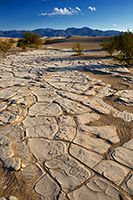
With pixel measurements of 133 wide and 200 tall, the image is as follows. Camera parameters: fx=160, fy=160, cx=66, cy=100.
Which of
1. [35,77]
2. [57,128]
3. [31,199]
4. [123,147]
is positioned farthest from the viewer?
[35,77]

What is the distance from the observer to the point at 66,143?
2.16 m

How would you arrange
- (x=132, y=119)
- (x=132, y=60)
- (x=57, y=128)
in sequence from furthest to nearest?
(x=132, y=60), (x=132, y=119), (x=57, y=128)

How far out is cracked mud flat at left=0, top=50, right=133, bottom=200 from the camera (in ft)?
5.13

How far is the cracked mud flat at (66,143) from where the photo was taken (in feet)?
5.13

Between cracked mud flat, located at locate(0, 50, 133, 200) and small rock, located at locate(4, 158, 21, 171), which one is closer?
cracked mud flat, located at locate(0, 50, 133, 200)

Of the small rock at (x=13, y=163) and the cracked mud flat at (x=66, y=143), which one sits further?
the small rock at (x=13, y=163)

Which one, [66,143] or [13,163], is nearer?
[13,163]

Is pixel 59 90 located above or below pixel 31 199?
above

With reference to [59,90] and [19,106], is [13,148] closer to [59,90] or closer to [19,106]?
[19,106]

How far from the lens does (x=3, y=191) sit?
1.56m

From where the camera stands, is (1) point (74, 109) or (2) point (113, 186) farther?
(1) point (74, 109)

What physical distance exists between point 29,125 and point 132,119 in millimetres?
1739

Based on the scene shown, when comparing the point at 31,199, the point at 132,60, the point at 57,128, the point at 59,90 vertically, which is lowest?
the point at 31,199

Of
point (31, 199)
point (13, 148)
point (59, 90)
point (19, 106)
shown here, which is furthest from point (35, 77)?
point (31, 199)
